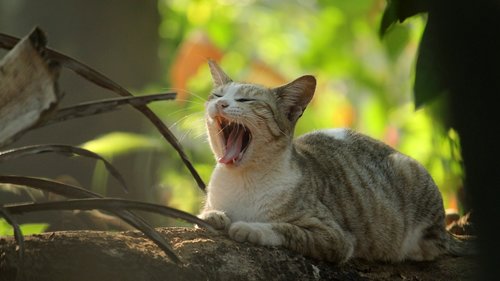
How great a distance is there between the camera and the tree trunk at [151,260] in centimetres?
219

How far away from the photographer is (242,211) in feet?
11.1

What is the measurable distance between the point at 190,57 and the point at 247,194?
12.4ft

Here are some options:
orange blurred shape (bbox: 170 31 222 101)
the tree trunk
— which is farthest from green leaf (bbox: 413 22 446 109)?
orange blurred shape (bbox: 170 31 222 101)

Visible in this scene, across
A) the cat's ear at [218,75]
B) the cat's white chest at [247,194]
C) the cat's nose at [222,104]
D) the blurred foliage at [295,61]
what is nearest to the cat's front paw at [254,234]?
the cat's white chest at [247,194]

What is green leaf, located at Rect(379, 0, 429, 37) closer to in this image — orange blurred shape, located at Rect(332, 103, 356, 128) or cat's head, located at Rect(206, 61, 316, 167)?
cat's head, located at Rect(206, 61, 316, 167)

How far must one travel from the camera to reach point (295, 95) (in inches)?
142

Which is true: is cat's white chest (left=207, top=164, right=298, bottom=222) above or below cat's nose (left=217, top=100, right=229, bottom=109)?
below

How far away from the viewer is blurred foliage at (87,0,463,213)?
228 inches

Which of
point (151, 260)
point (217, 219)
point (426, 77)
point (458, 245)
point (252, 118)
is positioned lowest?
point (458, 245)

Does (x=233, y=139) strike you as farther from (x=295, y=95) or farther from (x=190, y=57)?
(x=190, y=57)

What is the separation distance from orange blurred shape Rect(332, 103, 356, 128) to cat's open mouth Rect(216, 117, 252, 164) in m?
4.31

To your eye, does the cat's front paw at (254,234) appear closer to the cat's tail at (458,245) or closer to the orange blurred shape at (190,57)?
the cat's tail at (458,245)

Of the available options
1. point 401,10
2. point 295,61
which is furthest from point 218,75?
point 295,61

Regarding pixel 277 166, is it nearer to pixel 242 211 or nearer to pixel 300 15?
pixel 242 211
